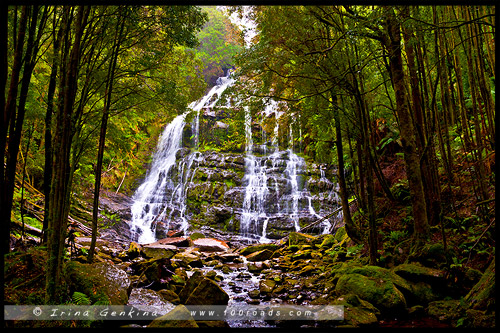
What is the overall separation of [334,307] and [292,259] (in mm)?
4015

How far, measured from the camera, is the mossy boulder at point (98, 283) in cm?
344

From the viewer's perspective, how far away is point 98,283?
3.69 meters

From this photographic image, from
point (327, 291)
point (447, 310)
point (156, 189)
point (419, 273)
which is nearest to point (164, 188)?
point (156, 189)

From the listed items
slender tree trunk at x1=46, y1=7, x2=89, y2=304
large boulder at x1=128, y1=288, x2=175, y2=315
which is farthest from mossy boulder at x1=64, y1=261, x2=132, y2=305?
slender tree trunk at x1=46, y1=7, x2=89, y2=304

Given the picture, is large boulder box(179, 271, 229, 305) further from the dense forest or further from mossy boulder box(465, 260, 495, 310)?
mossy boulder box(465, 260, 495, 310)

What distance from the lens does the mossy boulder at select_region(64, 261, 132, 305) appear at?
3.44m

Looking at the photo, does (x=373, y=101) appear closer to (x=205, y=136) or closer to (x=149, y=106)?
(x=149, y=106)

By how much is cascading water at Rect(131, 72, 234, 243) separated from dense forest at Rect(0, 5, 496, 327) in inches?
224

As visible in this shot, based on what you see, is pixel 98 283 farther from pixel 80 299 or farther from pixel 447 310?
pixel 447 310

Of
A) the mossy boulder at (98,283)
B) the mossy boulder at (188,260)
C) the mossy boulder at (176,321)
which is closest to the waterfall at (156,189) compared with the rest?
the mossy boulder at (188,260)

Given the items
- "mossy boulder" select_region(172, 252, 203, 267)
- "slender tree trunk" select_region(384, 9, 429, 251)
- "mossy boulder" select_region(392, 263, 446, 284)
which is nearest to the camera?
"mossy boulder" select_region(392, 263, 446, 284)

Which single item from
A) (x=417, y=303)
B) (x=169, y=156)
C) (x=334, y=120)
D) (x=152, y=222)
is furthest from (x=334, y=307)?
(x=169, y=156)

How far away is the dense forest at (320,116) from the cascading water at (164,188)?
5690mm

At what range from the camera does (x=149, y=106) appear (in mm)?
5965
